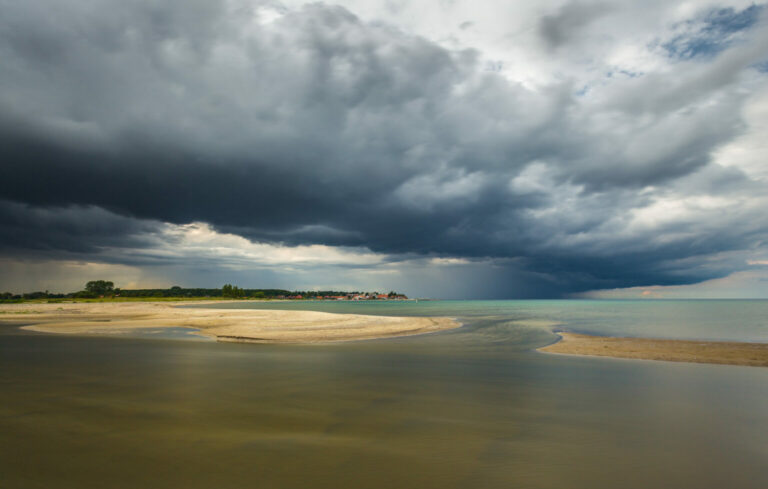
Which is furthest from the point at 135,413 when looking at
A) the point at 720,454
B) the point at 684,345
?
the point at 684,345

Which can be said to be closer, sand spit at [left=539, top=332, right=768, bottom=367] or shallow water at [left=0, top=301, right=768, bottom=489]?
shallow water at [left=0, top=301, right=768, bottom=489]

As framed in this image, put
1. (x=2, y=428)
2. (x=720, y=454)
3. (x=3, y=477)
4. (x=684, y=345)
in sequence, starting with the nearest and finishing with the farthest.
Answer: (x=3, y=477)
(x=720, y=454)
(x=2, y=428)
(x=684, y=345)

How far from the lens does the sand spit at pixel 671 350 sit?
2808 centimetres

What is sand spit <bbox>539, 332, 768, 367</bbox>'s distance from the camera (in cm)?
2808

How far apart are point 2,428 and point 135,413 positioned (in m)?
3.78

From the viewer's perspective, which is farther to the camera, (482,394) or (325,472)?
(482,394)

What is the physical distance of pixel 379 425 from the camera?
13.5 metres

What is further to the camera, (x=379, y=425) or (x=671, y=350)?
(x=671, y=350)

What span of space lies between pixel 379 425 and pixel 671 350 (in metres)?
31.0

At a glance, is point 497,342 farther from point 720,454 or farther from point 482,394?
point 720,454

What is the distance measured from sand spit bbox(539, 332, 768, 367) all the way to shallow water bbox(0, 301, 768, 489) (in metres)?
3.26

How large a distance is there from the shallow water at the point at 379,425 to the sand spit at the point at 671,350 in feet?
10.7

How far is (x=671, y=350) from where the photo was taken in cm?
3247

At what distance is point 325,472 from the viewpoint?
9828 mm
